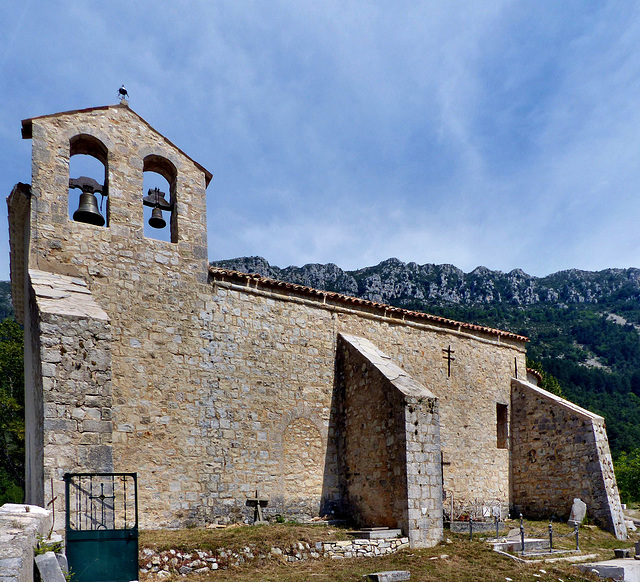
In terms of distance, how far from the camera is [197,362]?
12.5 meters

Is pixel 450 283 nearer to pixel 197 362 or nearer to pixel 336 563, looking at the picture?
pixel 197 362

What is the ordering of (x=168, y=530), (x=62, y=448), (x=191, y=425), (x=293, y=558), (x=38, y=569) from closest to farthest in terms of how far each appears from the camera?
(x=38, y=569) < (x=62, y=448) < (x=293, y=558) < (x=168, y=530) < (x=191, y=425)

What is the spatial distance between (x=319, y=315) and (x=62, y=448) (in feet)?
25.9

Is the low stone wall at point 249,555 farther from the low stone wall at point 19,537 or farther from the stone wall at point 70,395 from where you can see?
the low stone wall at point 19,537

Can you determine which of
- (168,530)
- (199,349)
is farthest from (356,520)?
(199,349)

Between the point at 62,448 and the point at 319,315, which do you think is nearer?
the point at 62,448

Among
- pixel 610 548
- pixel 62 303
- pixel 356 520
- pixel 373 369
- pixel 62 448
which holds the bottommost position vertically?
pixel 610 548

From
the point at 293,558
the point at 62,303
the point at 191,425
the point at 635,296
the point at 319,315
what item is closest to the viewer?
the point at 62,303

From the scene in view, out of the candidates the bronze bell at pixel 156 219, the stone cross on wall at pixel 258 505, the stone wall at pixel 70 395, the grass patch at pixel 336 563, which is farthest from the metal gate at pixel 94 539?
the bronze bell at pixel 156 219

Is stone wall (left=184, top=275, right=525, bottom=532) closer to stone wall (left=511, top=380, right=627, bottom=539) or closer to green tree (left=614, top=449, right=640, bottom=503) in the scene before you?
stone wall (left=511, top=380, right=627, bottom=539)

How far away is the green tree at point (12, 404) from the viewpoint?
22.0m

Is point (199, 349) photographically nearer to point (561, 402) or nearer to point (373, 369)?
point (373, 369)

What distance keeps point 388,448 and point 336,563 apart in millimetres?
3009

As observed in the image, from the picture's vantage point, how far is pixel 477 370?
1809 cm
